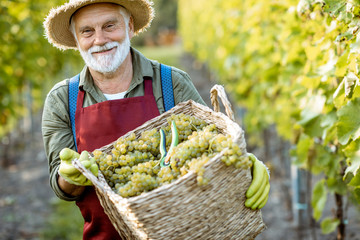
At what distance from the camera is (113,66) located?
2.21 metres

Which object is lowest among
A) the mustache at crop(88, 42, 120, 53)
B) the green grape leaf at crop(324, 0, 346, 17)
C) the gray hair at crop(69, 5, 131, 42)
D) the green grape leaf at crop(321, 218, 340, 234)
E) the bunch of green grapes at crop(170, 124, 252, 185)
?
the green grape leaf at crop(321, 218, 340, 234)

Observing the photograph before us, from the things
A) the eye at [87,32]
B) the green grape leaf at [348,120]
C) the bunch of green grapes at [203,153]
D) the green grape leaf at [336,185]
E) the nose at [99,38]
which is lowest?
the green grape leaf at [336,185]

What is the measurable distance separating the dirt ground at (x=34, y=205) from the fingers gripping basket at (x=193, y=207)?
233 centimetres

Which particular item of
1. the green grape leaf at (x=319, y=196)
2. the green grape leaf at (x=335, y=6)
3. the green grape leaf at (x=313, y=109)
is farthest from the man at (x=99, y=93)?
the green grape leaf at (x=319, y=196)

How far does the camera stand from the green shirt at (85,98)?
87.1 inches

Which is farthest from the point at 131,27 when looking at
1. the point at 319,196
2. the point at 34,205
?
the point at 34,205

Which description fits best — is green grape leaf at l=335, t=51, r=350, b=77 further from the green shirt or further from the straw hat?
the straw hat

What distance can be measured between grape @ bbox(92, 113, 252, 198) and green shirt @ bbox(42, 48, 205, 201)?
311 millimetres

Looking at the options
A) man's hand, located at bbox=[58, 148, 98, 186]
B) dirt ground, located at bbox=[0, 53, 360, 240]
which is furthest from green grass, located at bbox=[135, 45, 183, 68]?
man's hand, located at bbox=[58, 148, 98, 186]

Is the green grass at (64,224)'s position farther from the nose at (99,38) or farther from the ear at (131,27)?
the nose at (99,38)

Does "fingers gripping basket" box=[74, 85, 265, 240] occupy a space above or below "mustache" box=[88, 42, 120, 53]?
below

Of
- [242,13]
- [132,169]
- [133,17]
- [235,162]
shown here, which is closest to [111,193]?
[132,169]

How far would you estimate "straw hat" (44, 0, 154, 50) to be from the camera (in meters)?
2.18

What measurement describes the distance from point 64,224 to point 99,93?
2758mm
